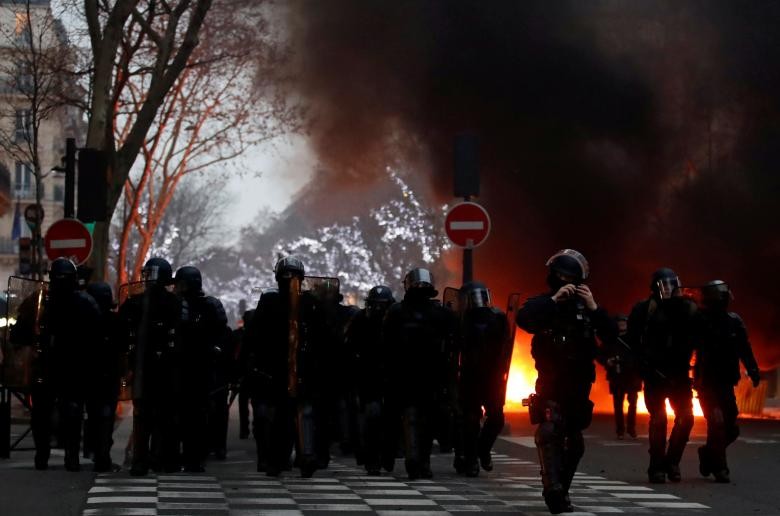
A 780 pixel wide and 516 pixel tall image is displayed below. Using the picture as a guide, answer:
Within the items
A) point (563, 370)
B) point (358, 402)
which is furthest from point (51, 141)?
point (563, 370)

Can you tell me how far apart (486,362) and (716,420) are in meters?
2.08

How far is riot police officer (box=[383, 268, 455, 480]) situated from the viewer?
1352 centimetres

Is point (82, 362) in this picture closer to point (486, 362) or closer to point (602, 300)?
point (486, 362)

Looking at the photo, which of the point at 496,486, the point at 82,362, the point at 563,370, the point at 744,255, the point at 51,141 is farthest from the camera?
A: the point at 51,141

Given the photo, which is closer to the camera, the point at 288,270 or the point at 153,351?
the point at 288,270

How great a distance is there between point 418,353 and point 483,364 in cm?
110

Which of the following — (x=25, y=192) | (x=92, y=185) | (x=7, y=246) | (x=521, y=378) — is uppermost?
(x=25, y=192)

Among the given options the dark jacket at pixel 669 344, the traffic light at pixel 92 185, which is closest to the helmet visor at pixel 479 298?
the dark jacket at pixel 669 344

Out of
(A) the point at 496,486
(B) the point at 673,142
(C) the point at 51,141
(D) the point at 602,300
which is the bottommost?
(A) the point at 496,486

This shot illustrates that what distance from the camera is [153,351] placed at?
13.8m

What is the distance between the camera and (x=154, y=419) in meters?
13.9

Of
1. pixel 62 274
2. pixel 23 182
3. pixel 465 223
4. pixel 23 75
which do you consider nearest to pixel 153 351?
pixel 62 274

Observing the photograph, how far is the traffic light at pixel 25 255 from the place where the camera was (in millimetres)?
35031

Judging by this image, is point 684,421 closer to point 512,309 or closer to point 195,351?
point 512,309
